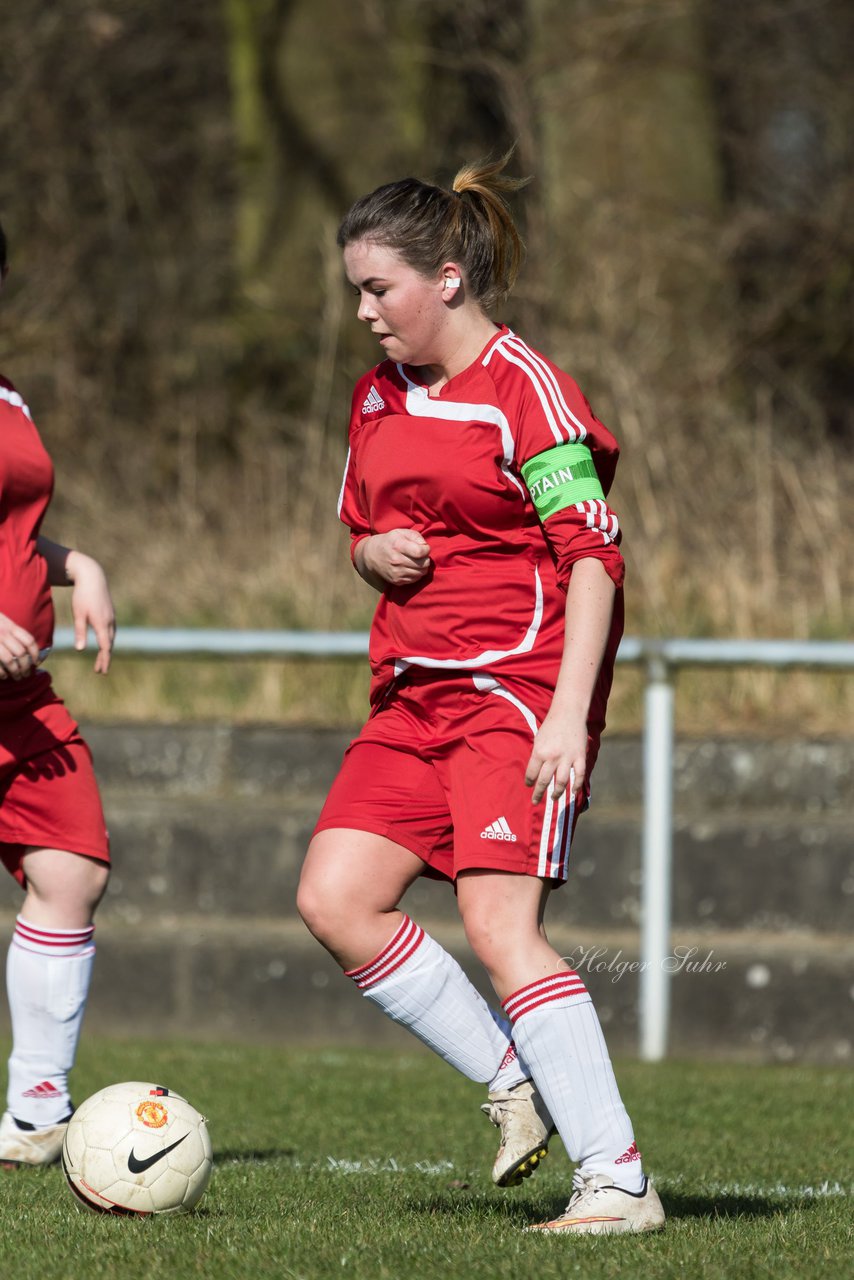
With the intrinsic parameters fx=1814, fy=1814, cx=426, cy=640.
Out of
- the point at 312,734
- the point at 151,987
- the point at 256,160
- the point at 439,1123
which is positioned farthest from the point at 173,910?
the point at 256,160

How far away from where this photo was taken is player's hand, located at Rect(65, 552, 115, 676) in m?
4.55

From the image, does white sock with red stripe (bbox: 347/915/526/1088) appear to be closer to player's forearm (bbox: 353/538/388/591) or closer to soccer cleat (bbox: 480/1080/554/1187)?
soccer cleat (bbox: 480/1080/554/1187)

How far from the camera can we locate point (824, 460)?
997cm

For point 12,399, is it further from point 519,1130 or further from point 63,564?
point 519,1130

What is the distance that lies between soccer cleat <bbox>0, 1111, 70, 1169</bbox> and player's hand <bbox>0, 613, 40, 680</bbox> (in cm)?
122

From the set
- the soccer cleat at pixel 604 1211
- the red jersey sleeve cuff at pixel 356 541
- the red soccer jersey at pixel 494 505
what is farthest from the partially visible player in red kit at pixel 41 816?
the soccer cleat at pixel 604 1211

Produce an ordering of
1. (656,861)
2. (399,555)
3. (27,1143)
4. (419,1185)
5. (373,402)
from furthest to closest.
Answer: (656,861) → (27,1143) → (419,1185) → (373,402) → (399,555)

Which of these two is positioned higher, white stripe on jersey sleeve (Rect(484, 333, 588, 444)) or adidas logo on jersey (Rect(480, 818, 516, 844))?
white stripe on jersey sleeve (Rect(484, 333, 588, 444))

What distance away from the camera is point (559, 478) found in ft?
12.0

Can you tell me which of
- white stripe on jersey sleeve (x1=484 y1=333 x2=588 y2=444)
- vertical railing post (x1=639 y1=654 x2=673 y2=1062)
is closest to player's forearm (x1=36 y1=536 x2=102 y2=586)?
white stripe on jersey sleeve (x1=484 y1=333 x2=588 y2=444)

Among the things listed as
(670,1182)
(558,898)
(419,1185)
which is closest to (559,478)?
(419,1185)

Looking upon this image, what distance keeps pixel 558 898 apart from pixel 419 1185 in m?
3.20

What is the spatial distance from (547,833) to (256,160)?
38.1 ft

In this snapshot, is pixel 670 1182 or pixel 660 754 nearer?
pixel 670 1182
